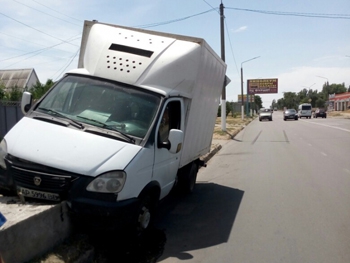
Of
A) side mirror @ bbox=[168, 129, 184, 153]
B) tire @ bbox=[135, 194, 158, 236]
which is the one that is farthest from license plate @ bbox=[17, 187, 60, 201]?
side mirror @ bbox=[168, 129, 184, 153]

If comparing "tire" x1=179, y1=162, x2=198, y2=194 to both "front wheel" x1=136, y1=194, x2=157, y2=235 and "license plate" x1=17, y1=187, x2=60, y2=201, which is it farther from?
"license plate" x1=17, y1=187, x2=60, y2=201

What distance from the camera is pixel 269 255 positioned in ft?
17.0

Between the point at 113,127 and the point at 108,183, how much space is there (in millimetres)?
988

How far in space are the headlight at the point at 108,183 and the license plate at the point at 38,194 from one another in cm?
40

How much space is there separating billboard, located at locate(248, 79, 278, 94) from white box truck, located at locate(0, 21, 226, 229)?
78.8 meters

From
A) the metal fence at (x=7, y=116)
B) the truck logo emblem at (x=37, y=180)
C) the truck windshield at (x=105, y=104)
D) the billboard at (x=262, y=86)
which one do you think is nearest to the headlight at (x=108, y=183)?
the truck logo emblem at (x=37, y=180)

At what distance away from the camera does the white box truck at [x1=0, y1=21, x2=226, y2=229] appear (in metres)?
4.81

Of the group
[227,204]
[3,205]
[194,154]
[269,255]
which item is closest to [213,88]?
[194,154]

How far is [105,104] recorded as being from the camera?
5918mm

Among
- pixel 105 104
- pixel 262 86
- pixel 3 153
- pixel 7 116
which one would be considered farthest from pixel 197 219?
pixel 262 86

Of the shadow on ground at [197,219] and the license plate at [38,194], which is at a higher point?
the license plate at [38,194]

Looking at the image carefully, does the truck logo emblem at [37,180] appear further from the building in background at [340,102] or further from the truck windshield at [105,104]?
the building in background at [340,102]

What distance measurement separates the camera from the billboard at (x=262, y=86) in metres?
84.8

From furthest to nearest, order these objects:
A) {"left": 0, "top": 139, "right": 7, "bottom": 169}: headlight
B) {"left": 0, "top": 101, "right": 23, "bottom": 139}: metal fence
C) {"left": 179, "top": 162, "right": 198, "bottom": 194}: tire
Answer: {"left": 0, "top": 101, "right": 23, "bottom": 139}: metal fence
{"left": 179, "top": 162, "right": 198, "bottom": 194}: tire
{"left": 0, "top": 139, "right": 7, "bottom": 169}: headlight
